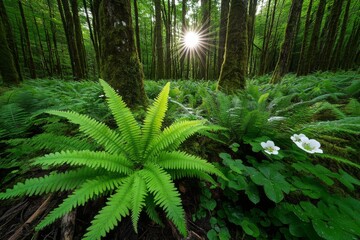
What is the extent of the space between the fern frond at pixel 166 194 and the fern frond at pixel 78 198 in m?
0.25

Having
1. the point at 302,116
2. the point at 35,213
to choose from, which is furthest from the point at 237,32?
the point at 35,213

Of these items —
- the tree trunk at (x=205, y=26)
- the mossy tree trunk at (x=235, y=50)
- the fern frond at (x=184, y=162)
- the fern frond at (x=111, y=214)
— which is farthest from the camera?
the tree trunk at (x=205, y=26)

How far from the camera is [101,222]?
34.0 inches

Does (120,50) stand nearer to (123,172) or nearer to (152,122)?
(152,122)

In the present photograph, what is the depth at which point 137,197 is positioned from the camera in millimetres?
978

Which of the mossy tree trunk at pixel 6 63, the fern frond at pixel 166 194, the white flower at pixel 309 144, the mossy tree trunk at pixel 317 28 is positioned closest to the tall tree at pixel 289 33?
the mossy tree trunk at pixel 317 28

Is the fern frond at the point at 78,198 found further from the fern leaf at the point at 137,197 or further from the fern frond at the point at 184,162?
the fern frond at the point at 184,162

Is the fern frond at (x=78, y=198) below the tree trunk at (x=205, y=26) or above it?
below

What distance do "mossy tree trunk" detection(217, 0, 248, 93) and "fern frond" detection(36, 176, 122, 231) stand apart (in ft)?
12.0

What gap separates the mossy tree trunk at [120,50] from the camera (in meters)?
2.38

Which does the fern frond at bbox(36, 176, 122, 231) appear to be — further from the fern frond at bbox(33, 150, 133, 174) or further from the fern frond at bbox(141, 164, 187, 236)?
the fern frond at bbox(141, 164, 187, 236)

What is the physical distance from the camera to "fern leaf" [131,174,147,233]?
914 millimetres

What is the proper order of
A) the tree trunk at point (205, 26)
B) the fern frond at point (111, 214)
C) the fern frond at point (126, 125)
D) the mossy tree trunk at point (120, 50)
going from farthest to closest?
1. the tree trunk at point (205, 26)
2. the mossy tree trunk at point (120, 50)
3. the fern frond at point (126, 125)
4. the fern frond at point (111, 214)

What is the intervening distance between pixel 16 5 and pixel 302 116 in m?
16.9
